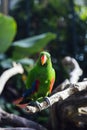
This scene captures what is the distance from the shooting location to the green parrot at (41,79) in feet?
4.28

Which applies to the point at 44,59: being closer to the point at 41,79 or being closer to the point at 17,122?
the point at 41,79

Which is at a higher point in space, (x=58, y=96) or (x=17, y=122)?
(x=58, y=96)

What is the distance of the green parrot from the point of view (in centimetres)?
130

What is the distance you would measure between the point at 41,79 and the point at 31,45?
1859mm

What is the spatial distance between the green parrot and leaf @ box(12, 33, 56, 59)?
1.75 meters

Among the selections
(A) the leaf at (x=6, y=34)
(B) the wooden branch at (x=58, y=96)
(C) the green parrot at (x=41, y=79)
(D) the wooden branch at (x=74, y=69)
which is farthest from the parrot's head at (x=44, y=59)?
(A) the leaf at (x=6, y=34)

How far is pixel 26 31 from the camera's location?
378cm

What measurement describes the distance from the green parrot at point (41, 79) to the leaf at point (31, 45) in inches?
68.9

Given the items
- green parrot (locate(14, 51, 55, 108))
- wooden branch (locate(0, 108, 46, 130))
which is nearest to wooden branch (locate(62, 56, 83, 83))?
wooden branch (locate(0, 108, 46, 130))

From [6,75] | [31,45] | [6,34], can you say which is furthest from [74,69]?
[6,34]

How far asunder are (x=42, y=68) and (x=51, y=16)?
101 inches

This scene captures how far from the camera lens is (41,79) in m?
1.31

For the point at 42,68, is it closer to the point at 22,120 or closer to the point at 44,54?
the point at 44,54

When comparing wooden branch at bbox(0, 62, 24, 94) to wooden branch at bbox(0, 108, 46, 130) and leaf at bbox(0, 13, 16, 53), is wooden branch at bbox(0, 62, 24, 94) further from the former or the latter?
leaf at bbox(0, 13, 16, 53)
